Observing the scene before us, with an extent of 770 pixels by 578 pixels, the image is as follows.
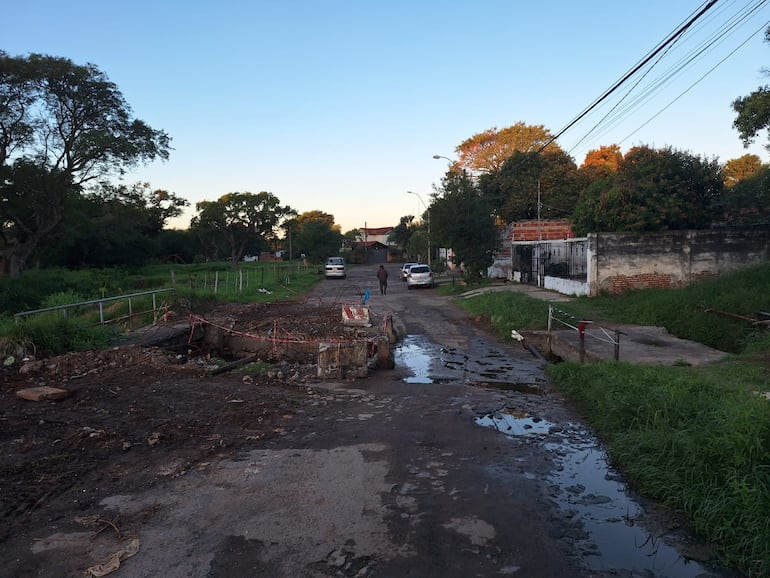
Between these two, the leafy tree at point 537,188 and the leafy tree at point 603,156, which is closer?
the leafy tree at point 537,188

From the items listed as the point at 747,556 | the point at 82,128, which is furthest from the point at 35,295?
the point at 747,556

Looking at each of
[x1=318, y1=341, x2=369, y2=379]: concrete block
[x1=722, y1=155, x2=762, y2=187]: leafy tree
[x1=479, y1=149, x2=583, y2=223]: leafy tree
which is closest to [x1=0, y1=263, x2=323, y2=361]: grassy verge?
[x1=318, y1=341, x2=369, y2=379]: concrete block

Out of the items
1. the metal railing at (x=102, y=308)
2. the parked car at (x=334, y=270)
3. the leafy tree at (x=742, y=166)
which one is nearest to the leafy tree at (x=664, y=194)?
the metal railing at (x=102, y=308)

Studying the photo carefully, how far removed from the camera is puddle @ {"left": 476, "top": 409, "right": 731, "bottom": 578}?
388 centimetres

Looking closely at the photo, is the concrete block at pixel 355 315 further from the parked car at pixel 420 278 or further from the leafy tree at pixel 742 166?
the leafy tree at pixel 742 166

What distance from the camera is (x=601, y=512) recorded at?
4.78m

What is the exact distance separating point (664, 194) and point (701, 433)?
17.4m

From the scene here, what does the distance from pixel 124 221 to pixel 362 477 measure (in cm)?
4372

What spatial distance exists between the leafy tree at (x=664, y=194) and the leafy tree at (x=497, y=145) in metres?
34.9

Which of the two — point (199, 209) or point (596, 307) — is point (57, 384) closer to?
point (596, 307)

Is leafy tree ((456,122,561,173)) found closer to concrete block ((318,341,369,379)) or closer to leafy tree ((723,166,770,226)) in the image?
leafy tree ((723,166,770,226))

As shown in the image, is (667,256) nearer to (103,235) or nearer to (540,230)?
(540,230)

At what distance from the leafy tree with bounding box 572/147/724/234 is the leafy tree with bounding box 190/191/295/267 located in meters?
45.0

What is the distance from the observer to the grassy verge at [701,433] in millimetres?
4102
